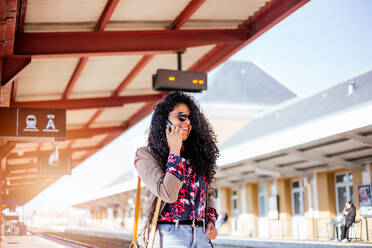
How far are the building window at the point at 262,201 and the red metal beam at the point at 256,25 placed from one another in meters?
13.4

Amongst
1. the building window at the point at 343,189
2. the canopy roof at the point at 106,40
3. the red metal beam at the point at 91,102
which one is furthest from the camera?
the building window at the point at 343,189

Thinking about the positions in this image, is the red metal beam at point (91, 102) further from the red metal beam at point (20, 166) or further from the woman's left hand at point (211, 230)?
the red metal beam at point (20, 166)

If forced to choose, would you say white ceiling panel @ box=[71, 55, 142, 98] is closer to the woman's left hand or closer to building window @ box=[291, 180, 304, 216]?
the woman's left hand

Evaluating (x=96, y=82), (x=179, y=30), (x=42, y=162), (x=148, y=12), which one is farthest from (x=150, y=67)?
(x=42, y=162)

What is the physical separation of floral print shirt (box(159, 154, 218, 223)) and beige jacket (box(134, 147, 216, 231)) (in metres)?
0.04

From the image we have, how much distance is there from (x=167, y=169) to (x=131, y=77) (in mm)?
10884

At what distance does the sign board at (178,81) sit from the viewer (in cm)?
930

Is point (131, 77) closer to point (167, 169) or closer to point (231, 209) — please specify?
point (167, 169)

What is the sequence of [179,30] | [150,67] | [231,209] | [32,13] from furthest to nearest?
[231,209]
[150,67]
[179,30]
[32,13]

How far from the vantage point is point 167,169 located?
7.55 ft

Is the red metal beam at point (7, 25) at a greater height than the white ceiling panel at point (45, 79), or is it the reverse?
the white ceiling panel at point (45, 79)

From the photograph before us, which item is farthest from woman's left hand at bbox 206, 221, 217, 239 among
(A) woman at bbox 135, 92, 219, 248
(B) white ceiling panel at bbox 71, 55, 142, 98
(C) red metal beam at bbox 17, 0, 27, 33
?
(B) white ceiling panel at bbox 71, 55, 142, 98

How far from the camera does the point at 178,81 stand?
9492mm

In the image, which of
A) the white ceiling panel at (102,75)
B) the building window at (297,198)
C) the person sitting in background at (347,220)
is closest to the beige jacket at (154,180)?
the white ceiling panel at (102,75)
